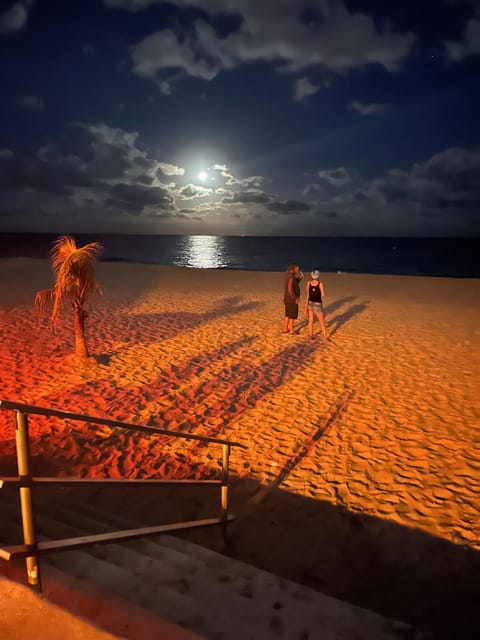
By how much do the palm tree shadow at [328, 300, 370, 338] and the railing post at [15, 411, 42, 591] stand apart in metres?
11.4

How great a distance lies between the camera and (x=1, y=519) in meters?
3.09

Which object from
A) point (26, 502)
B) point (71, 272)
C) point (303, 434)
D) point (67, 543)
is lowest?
point (303, 434)

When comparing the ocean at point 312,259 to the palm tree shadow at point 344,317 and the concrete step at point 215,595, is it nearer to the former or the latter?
the palm tree shadow at point 344,317

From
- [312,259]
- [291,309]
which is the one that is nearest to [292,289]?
[291,309]

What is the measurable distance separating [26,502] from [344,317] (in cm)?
1480

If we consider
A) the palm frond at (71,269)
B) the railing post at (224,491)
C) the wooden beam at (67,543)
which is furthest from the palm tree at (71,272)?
the wooden beam at (67,543)

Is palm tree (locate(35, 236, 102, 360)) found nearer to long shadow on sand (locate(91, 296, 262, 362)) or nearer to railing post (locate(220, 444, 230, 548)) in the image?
long shadow on sand (locate(91, 296, 262, 362))

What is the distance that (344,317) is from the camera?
15.7m

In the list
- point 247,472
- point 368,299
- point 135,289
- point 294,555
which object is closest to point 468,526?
point 294,555

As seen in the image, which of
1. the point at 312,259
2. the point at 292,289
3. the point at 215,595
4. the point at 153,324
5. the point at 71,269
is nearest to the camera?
the point at 215,595

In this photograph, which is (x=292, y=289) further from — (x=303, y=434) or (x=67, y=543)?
(x=67, y=543)

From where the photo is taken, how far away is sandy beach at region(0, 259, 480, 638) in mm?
4031

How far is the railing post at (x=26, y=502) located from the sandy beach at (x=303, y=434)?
2.71 metres

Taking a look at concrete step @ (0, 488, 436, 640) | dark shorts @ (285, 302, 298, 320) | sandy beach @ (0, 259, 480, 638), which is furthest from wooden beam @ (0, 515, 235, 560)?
dark shorts @ (285, 302, 298, 320)
